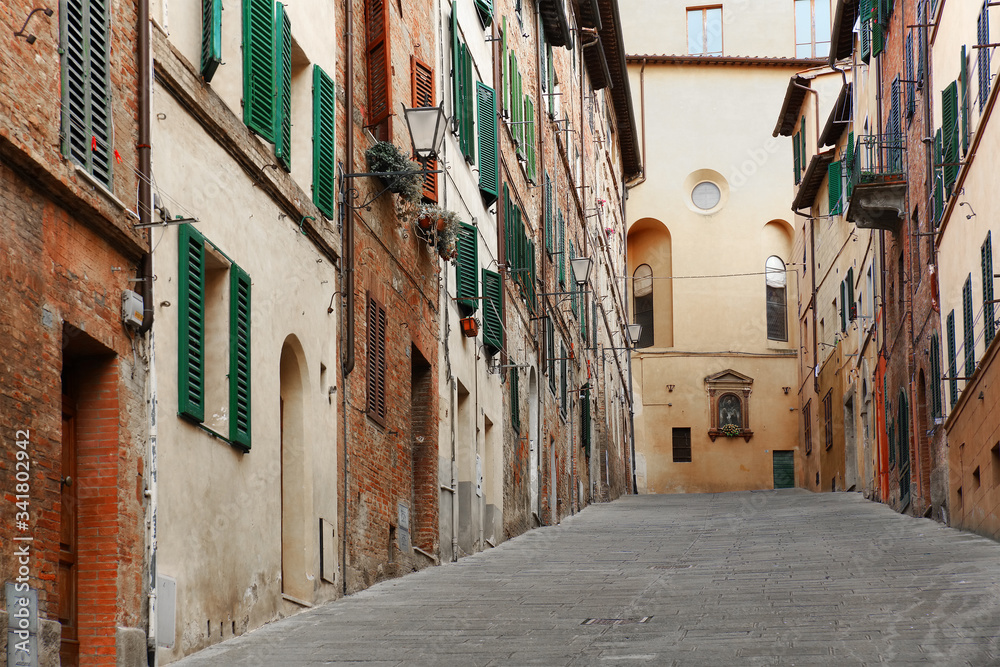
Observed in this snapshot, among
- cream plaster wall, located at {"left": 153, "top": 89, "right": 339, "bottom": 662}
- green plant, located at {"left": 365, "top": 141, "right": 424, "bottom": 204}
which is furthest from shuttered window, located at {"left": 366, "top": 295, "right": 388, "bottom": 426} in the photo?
green plant, located at {"left": 365, "top": 141, "right": 424, "bottom": 204}

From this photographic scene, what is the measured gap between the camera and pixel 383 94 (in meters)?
14.3

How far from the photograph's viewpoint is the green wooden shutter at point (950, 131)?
18.3 m

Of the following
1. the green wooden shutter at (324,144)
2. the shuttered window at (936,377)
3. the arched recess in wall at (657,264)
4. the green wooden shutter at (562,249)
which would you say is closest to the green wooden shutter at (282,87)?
the green wooden shutter at (324,144)

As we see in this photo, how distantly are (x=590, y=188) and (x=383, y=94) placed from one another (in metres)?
23.4

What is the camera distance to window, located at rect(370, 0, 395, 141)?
14273 mm

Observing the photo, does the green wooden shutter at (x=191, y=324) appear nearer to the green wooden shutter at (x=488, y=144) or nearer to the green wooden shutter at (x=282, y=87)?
the green wooden shutter at (x=282, y=87)

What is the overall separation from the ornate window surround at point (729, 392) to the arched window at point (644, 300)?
2768mm

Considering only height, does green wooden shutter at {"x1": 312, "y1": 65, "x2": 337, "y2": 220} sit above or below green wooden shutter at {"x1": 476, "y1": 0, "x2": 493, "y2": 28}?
below

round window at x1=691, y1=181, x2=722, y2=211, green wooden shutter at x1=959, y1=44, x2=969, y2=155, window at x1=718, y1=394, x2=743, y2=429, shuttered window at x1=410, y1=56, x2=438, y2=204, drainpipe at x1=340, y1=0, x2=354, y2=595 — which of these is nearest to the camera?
drainpipe at x1=340, y1=0, x2=354, y2=595

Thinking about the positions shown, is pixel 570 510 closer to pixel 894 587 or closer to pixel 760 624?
pixel 894 587

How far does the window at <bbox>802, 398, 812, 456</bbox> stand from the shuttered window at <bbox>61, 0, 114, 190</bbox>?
37904 mm

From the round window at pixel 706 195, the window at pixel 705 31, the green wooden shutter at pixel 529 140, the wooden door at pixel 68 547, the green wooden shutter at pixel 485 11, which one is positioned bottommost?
the wooden door at pixel 68 547

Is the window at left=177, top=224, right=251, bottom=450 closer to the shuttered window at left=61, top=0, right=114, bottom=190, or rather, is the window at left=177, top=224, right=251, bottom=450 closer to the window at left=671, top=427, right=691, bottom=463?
the shuttered window at left=61, top=0, right=114, bottom=190

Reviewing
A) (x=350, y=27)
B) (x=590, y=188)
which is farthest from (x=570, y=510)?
(x=350, y=27)
